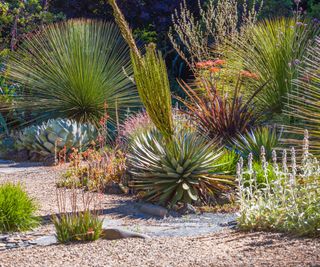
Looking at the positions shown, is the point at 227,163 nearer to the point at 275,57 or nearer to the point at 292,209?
the point at 292,209

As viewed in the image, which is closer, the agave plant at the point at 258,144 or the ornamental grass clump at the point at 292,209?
the ornamental grass clump at the point at 292,209

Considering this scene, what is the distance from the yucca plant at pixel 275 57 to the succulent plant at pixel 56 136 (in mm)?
2882

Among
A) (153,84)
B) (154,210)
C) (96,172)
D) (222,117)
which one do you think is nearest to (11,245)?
(154,210)

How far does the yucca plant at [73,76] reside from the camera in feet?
44.8

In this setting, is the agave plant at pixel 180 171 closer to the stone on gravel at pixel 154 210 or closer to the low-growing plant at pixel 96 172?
the stone on gravel at pixel 154 210

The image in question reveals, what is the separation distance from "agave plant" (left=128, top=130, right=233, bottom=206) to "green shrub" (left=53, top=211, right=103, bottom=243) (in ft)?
6.55

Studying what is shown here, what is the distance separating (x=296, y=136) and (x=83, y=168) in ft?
9.54

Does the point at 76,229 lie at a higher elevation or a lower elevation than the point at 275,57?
lower

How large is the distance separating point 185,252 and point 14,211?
77.2 inches

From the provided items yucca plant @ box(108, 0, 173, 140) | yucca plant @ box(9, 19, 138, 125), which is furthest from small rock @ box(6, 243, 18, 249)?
yucca plant @ box(9, 19, 138, 125)

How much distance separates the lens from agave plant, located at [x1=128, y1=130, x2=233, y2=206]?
833 cm

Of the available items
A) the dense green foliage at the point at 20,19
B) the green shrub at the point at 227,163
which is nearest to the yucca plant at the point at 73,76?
the dense green foliage at the point at 20,19

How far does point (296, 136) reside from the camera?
10.2 m

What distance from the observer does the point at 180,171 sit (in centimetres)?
831
